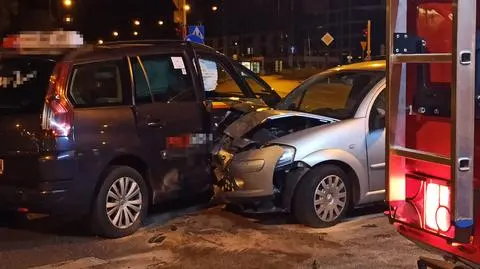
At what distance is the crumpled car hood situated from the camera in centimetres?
748

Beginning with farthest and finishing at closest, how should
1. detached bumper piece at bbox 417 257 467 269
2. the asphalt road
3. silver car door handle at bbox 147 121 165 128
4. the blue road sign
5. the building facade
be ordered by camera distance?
1. the building facade
2. the blue road sign
3. silver car door handle at bbox 147 121 165 128
4. the asphalt road
5. detached bumper piece at bbox 417 257 467 269

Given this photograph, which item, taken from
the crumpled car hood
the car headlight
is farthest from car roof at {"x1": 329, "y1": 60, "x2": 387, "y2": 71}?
the car headlight

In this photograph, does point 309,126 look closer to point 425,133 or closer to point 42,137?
point 42,137

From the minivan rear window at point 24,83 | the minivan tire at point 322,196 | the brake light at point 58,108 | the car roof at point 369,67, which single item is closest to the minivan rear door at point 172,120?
the brake light at point 58,108

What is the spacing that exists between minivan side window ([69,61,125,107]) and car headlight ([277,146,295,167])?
1689 mm

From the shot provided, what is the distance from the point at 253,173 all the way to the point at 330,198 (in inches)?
32.4

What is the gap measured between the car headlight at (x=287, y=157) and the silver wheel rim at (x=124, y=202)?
1463 mm

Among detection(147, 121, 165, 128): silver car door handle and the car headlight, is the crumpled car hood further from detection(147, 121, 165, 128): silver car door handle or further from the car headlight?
detection(147, 121, 165, 128): silver car door handle

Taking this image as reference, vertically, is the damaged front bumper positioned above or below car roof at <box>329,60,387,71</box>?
below

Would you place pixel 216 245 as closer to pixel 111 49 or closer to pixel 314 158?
pixel 314 158

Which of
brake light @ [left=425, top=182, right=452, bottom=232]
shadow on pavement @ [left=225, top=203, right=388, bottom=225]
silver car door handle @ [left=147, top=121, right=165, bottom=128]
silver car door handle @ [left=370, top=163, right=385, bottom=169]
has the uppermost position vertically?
silver car door handle @ [left=147, top=121, right=165, bottom=128]

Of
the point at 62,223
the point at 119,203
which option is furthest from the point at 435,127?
the point at 62,223

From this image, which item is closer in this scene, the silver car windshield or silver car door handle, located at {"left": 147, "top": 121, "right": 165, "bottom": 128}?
silver car door handle, located at {"left": 147, "top": 121, "right": 165, "bottom": 128}

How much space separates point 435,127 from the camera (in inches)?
137
